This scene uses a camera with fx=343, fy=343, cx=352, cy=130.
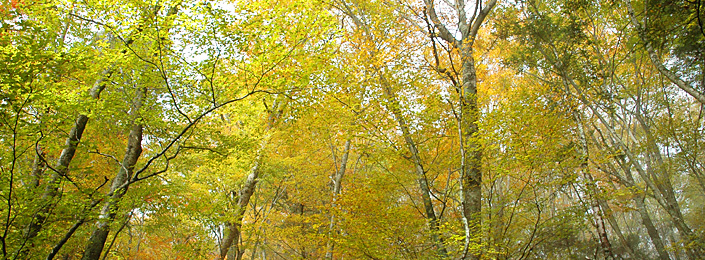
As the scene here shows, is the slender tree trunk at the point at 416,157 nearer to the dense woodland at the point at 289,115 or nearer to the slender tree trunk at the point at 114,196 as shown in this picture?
the dense woodland at the point at 289,115

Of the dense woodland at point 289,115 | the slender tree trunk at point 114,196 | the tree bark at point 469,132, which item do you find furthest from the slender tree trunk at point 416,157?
the slender tree trunk at point 114,196

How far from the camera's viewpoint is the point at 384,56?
6.55 m

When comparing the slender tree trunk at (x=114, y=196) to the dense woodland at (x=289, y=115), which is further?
the slender tree trunk at (x=114, y=196)

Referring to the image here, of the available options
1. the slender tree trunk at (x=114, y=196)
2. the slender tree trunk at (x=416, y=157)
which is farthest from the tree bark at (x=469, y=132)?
the slender tree trunk at (x=114, y=196)

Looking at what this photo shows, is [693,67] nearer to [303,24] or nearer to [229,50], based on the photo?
[303,24]

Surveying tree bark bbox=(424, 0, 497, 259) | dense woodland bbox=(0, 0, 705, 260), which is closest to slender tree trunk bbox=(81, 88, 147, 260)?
dense woodland bbox=(0, 0, 705, 260)

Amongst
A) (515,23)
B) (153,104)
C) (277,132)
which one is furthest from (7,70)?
(515,23)

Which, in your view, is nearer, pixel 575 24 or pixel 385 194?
pixel 385 194

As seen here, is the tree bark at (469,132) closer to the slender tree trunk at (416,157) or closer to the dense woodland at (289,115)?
the dense woodland at (289,115)

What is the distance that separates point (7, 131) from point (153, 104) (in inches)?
65.8

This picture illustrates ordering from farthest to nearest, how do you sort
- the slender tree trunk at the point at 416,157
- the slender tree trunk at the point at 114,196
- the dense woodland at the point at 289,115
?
the slender tree trunk at the point at 416,157 < the slender tree trunk at the point at 114,196 < the dense woodland at the point at 289,115

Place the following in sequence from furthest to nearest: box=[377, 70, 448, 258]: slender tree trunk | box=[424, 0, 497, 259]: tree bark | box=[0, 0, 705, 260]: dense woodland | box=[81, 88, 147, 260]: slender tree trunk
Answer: box=[377, 70, 448, 258]: slender tree trunk, box=[424, 0, 497, 259]: tree bark, box=[81, 88, 147, 260]: slender tree trunk, box=[0, 0, 705, 260]: dense woodland

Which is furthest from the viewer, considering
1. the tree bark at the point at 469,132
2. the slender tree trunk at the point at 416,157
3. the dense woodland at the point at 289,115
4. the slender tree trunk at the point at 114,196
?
the slender tree trunk at the point at 416,157

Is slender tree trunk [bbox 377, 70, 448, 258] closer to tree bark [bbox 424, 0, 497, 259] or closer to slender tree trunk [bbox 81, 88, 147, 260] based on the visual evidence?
tree bark [bbox 424, 0, 497, 259]
